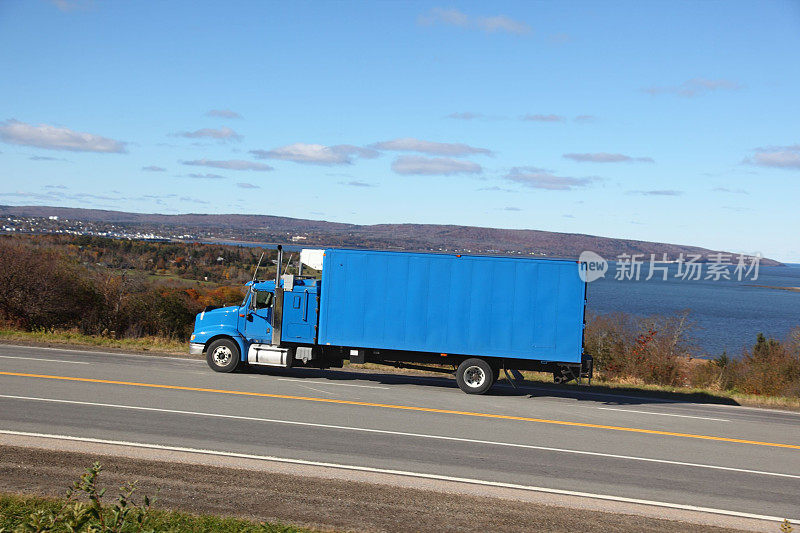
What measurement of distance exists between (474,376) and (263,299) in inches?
232

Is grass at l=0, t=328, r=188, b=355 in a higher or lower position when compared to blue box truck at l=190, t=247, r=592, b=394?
lower

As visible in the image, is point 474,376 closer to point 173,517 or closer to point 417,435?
point 417,435

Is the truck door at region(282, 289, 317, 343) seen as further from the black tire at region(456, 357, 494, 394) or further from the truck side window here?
the black tire at region(456, 357, 494, 394)

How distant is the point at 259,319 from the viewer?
60.7ft

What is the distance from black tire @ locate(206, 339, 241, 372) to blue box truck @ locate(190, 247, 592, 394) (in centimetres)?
63

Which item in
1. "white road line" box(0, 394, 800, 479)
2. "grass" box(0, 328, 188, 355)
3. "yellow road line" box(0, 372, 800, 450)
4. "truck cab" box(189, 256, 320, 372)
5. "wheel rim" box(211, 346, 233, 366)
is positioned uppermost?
"truck cab" box(189, 256, 320, 372)

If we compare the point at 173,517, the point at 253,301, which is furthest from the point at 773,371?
the point at 173,517

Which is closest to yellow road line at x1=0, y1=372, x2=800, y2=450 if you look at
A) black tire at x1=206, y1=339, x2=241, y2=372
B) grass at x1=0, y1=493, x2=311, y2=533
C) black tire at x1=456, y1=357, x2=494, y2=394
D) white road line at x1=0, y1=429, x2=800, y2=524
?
black tire at x1=456, y1=357, x2=494, y2=394

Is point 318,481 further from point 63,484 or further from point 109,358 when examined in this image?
point 109,358

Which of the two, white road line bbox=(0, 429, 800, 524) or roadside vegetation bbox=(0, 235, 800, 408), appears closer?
white road line bbox=(0, 429, 800, 524)

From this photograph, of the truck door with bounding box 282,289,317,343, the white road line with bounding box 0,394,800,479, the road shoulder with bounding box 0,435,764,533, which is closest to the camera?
the road shoulder with bounding box 0,435,764,533

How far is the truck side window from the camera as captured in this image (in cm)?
1847

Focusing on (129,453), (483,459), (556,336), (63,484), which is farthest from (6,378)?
(556,336)

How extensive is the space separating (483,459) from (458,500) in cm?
230
